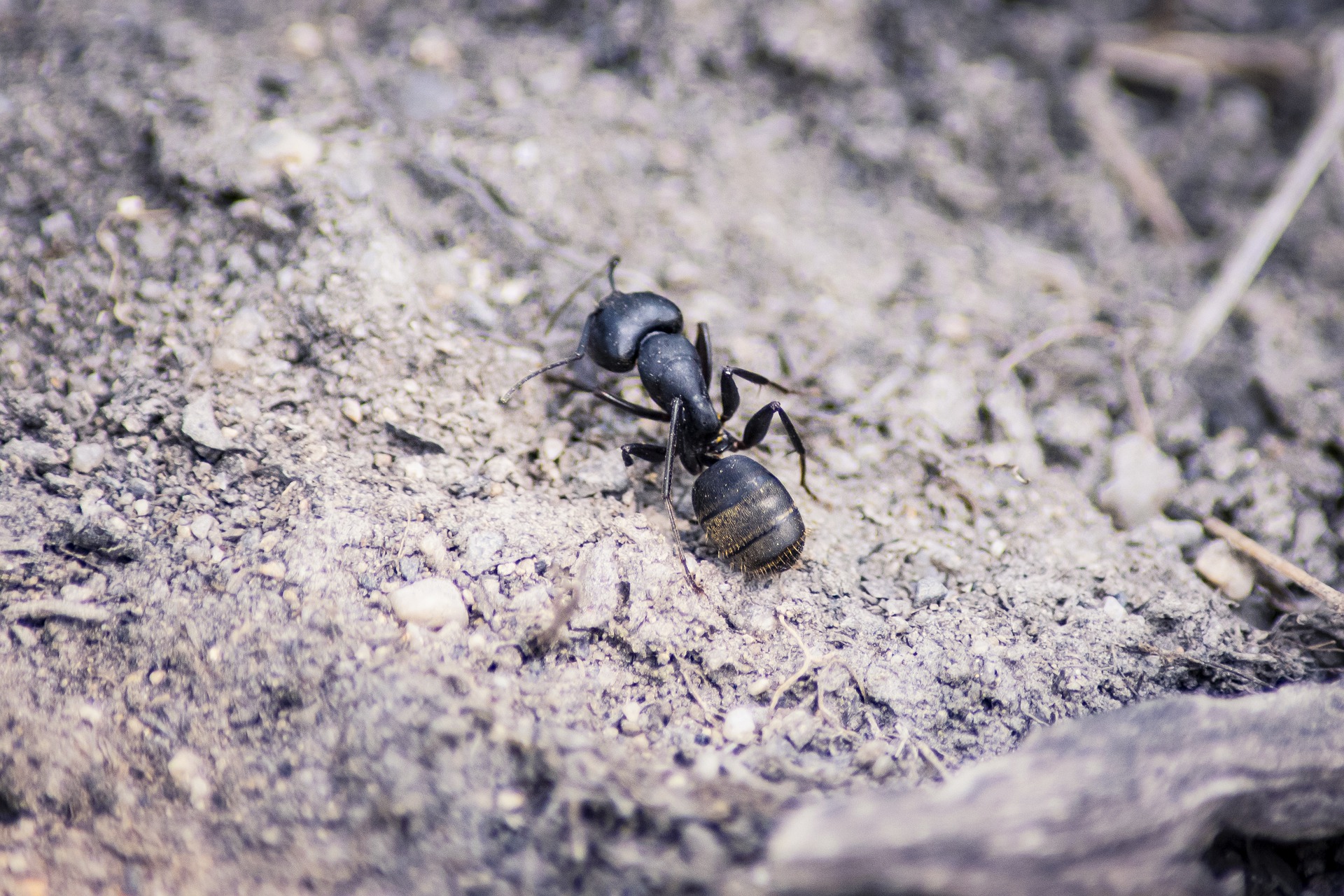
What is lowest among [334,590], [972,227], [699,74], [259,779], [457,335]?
[259,779]

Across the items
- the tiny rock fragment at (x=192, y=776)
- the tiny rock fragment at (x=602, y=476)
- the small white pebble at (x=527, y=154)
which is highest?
the small white pebble at (x=527, y=154)

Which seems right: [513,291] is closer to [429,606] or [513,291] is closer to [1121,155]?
[429,606]

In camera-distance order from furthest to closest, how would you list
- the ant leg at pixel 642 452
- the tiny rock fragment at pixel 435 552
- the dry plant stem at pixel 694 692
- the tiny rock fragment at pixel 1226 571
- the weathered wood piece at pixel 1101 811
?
the ant leg at pixel 642 452, the tiny rock fragment at pixel 1226 571, the tiny rock fragment at pixel 435 552, the dry plant stem at pixel 694 692, the weathered wood piece at pixel 1101 811

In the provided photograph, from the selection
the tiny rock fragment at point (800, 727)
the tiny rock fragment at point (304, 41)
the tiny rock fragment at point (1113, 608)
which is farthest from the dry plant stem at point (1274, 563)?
the tiny rock fragment at point (304, 41)

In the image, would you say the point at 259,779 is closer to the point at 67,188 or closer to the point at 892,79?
the point at 67,188

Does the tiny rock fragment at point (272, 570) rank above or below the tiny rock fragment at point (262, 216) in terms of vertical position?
below

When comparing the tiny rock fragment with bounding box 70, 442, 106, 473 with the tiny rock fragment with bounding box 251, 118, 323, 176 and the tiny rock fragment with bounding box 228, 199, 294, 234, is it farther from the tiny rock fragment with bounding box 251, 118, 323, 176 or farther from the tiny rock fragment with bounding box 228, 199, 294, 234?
the tiny rock fragment with bounding box 251, 118, 323, 176

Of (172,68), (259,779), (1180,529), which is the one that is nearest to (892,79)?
(1180,529)

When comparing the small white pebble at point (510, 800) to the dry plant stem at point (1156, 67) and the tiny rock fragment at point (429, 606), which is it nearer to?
the tiny rock fragment at point (429, 606)
